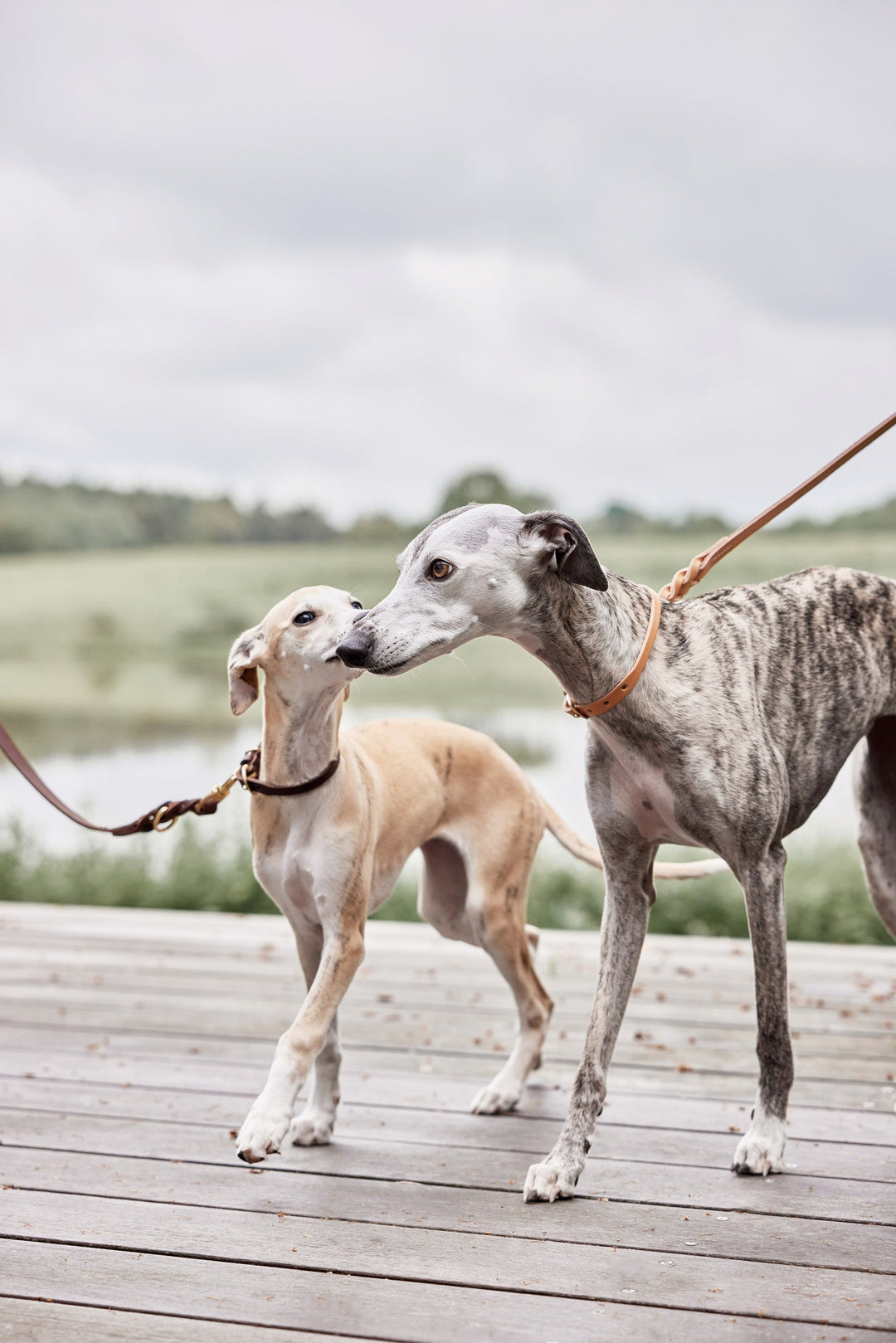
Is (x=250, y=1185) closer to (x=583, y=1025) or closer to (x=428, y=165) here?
(x=583, y=1025)

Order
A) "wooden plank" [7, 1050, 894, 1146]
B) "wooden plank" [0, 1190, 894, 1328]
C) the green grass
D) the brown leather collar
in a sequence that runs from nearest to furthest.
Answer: "wooden plank" [0, 1190, 894, 1328], the brown leather collar, "wooden plank" [7, 1050, 894, 1146], the green grass

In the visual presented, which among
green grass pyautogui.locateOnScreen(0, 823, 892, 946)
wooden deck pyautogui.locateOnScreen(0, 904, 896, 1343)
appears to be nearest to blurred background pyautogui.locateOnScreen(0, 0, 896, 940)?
green grass pyautogui.locateOnScreen(0, 823, 892, 946)

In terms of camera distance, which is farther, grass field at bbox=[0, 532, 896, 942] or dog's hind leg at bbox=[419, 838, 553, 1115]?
grass field at bbox=[0, 532, 896, 942]

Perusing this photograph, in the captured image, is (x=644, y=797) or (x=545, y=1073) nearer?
(x=644, y=797)

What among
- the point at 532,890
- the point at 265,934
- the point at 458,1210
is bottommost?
the point at 532,890

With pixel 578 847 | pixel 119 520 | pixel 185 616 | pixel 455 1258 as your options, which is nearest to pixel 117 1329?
pixel 455 1258

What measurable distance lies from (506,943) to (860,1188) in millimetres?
908

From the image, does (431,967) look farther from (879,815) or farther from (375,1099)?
(879,815)

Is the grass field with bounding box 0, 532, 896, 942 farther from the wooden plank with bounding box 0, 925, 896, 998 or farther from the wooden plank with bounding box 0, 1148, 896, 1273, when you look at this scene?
the wooden plank with bounding box 0, 1148, 896, 1273

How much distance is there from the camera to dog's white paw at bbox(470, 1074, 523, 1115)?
274 cm

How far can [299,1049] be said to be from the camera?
214 cm

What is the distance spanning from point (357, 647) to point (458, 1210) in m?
1.06

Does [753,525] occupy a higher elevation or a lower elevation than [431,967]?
higher

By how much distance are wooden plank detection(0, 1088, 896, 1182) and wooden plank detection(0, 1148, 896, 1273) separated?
0.26m
